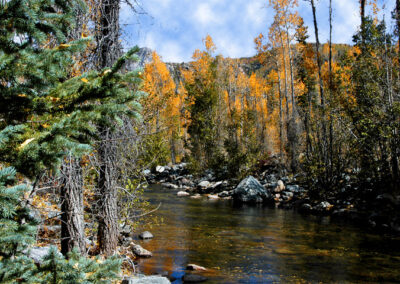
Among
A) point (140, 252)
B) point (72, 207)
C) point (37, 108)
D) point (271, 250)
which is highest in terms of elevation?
point (37, 108)

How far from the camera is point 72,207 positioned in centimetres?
415

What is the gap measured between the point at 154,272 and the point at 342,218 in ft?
26.2

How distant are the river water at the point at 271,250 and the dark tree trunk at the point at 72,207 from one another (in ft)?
7.99

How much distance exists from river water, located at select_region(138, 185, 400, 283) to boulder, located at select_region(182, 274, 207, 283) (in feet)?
0.53

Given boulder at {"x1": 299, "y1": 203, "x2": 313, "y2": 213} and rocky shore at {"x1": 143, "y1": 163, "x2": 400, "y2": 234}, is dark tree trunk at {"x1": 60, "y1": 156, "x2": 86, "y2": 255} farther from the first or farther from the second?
boulder at {"x1": 299, "y1": 203, "x2": 313, "y2": 213}

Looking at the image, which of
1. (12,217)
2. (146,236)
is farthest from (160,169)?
(12,217)

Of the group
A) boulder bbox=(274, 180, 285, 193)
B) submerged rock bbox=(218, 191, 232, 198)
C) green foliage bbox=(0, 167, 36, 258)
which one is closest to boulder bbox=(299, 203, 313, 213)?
boulder bbox=(274, 180, 285, 193)

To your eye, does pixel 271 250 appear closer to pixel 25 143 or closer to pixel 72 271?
pixel 72 271

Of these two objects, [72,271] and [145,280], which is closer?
[72,271]

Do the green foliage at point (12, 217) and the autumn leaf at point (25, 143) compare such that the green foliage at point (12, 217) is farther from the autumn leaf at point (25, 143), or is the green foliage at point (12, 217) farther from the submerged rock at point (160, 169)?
the submerged rock at point (160, 169)

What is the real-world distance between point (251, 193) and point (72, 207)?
12664mm

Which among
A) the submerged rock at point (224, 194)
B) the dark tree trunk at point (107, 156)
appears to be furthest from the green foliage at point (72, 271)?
the submerged rock at point (224, 194)

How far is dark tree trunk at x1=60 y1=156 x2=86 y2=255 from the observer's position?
160 inches

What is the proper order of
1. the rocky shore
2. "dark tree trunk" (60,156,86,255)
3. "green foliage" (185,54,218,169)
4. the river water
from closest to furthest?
"dark tree trunk" (60,156,86,255) < the river water < the rocky shore < "green foliage" (185,54,218,169)
